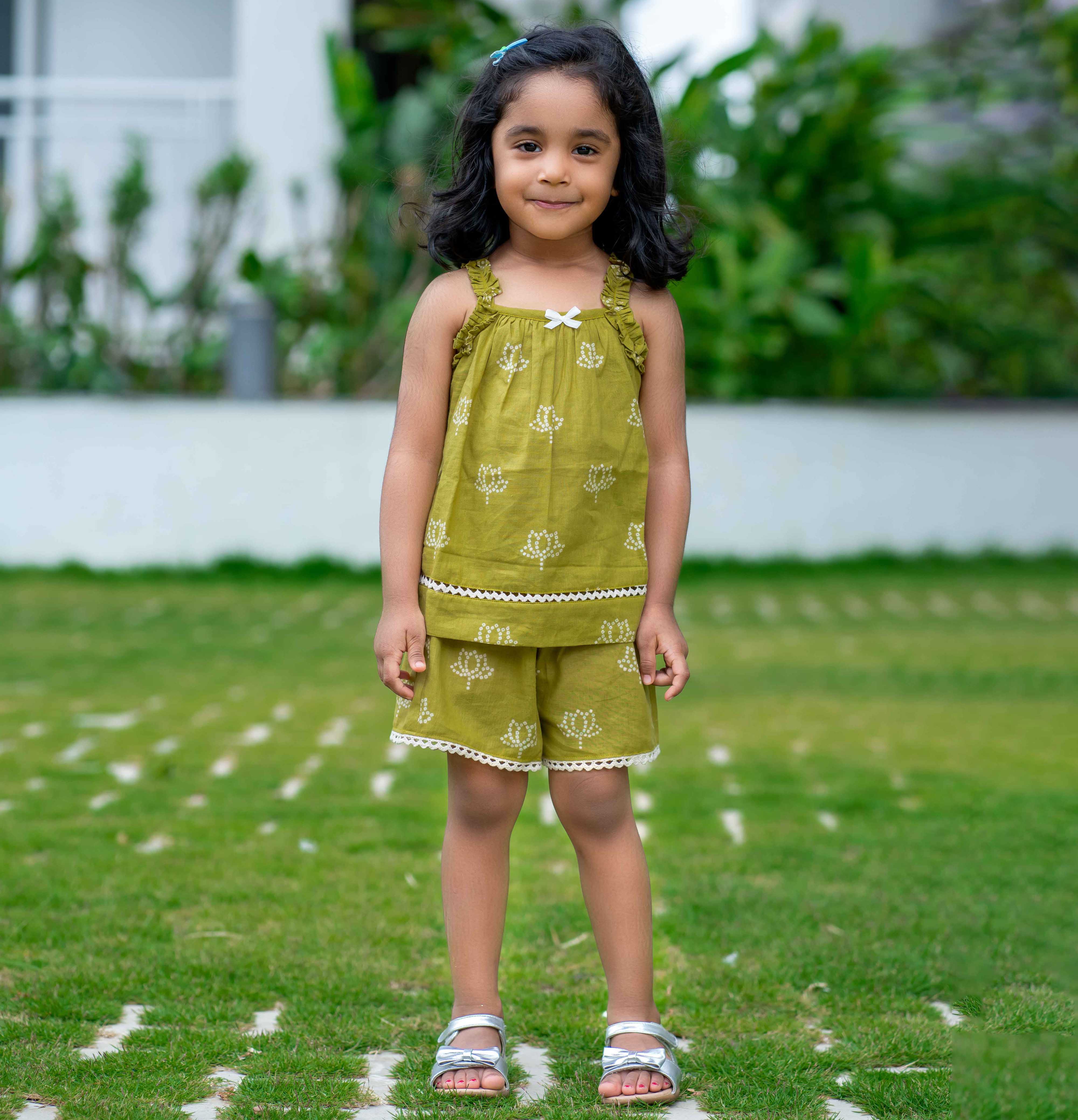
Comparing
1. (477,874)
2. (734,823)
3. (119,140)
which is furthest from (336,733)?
(119,140)

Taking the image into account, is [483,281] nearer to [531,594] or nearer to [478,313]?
[478,313]

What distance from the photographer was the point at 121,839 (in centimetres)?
329

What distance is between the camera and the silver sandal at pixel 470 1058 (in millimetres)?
2018

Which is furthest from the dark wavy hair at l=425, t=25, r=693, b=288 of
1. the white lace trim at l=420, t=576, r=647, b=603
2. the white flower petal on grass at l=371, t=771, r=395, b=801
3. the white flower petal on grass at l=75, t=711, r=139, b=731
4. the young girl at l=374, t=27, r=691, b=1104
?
the white flower petal on grass at l=75, t=711, r=139, b=731

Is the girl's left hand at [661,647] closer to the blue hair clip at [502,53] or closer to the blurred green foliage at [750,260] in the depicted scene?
the blue hair clip at [502,53]

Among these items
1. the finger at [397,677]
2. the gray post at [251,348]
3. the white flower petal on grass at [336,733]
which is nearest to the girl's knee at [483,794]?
the finger at [397,677]

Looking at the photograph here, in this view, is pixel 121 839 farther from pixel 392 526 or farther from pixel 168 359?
pixel 168 359

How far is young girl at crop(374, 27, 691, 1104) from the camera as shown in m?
2.04

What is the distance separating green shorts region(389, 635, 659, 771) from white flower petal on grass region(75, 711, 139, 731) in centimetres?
263

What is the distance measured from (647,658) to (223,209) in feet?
23.4

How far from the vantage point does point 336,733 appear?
4.46 metres

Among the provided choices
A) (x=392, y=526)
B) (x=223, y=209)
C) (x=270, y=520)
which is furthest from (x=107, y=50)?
(x=392, y=526)

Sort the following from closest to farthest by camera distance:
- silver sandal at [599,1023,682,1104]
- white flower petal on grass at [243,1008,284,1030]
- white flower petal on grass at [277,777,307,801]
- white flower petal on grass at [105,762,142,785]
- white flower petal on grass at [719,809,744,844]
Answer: silver sandal at [599,1023,682,1104] < white flower petal on grass at [243,1008,284,1030] < white flower petal on grass at [719,809,744,844] < white flower petal on grass at [277,777,307,801] < white flower petal on grass at [105,762,142,785]

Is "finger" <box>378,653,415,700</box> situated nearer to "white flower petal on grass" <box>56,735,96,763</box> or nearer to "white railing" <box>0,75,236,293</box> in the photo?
"white flower petal on grass" <box>56,735,96,763</box>
